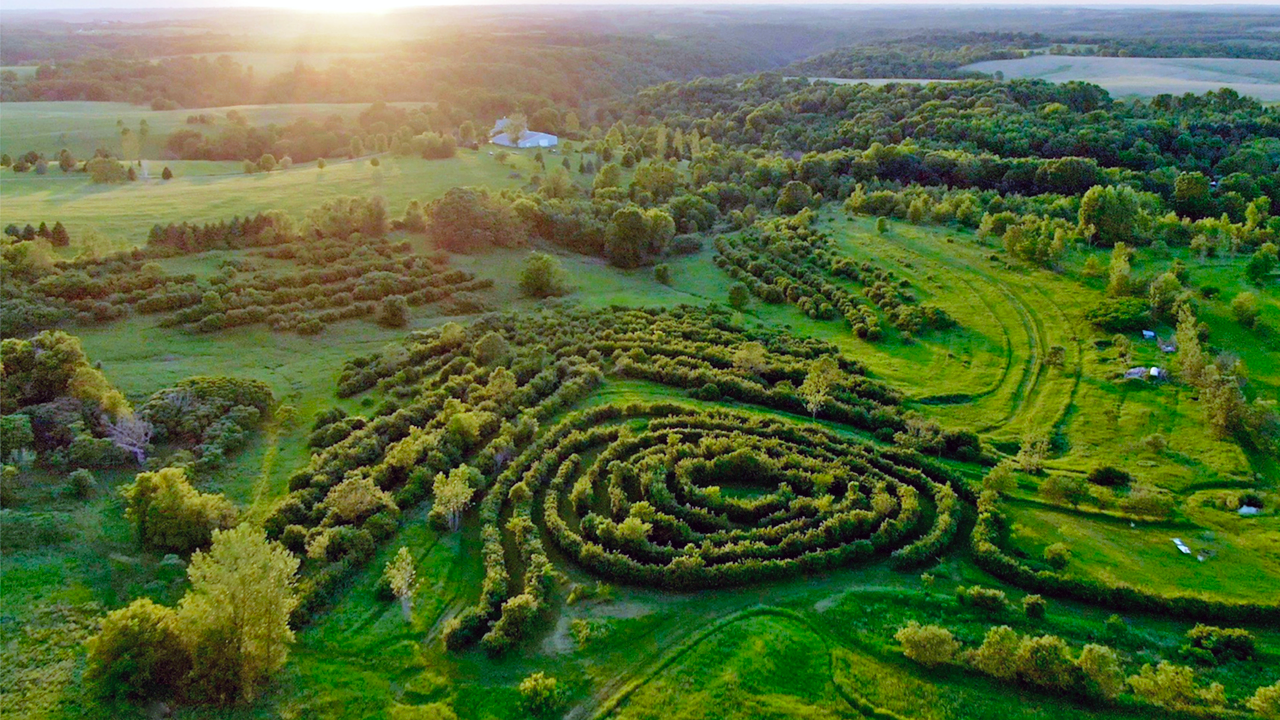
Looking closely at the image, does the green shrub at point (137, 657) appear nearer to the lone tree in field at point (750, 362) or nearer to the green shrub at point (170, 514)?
the green shrub at point (170, 514)

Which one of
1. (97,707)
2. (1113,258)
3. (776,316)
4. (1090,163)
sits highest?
(1090,163)

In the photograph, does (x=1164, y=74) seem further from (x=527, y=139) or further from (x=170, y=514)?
(x=170, y=514)

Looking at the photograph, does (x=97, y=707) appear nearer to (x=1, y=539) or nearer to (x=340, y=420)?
(x=1, y=539)

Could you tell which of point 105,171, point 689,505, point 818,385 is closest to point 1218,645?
point 689,505

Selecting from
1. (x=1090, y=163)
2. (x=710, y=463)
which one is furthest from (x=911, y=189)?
(x=710, y=463)

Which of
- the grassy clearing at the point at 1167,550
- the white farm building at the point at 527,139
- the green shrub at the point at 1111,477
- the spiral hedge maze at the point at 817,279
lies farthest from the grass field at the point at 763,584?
the white farm building at the point at 527,139
